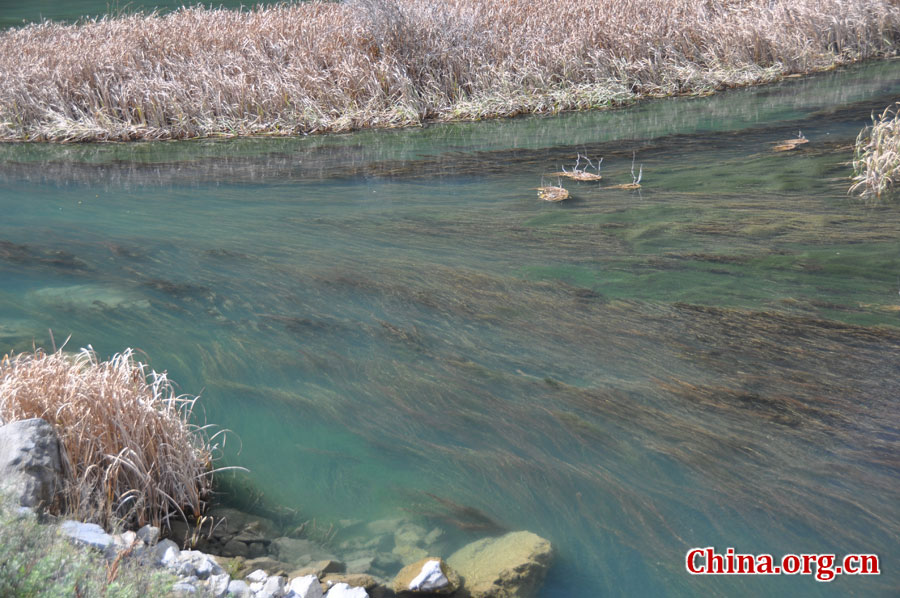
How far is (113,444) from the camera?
101 inches

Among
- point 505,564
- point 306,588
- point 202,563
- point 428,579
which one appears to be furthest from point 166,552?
point 505,564

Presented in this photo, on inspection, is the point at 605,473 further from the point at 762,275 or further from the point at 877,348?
the point at 762,275

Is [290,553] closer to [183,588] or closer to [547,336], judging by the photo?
[183,588]

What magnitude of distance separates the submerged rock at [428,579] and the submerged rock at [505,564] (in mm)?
52

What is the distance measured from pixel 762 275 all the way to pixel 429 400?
2015mm

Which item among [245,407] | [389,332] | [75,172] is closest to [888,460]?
[389,332]

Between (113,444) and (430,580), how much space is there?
125cm

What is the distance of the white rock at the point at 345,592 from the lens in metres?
2.09

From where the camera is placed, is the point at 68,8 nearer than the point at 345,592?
No

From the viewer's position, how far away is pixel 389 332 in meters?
3.75

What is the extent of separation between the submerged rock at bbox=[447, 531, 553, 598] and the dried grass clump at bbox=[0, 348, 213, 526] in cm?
101

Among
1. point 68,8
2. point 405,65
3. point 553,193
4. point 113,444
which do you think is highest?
point 68,8

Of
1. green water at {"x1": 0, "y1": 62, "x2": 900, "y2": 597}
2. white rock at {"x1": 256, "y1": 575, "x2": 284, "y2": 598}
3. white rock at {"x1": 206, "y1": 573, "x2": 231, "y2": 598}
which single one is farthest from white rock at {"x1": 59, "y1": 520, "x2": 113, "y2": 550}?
green water at {"x1": 0, "y1": 62, "x2": 900, "y2": 597}

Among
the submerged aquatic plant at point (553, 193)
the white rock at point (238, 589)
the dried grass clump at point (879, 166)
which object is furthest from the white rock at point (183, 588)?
the dried grass clump at point (879, 166)
